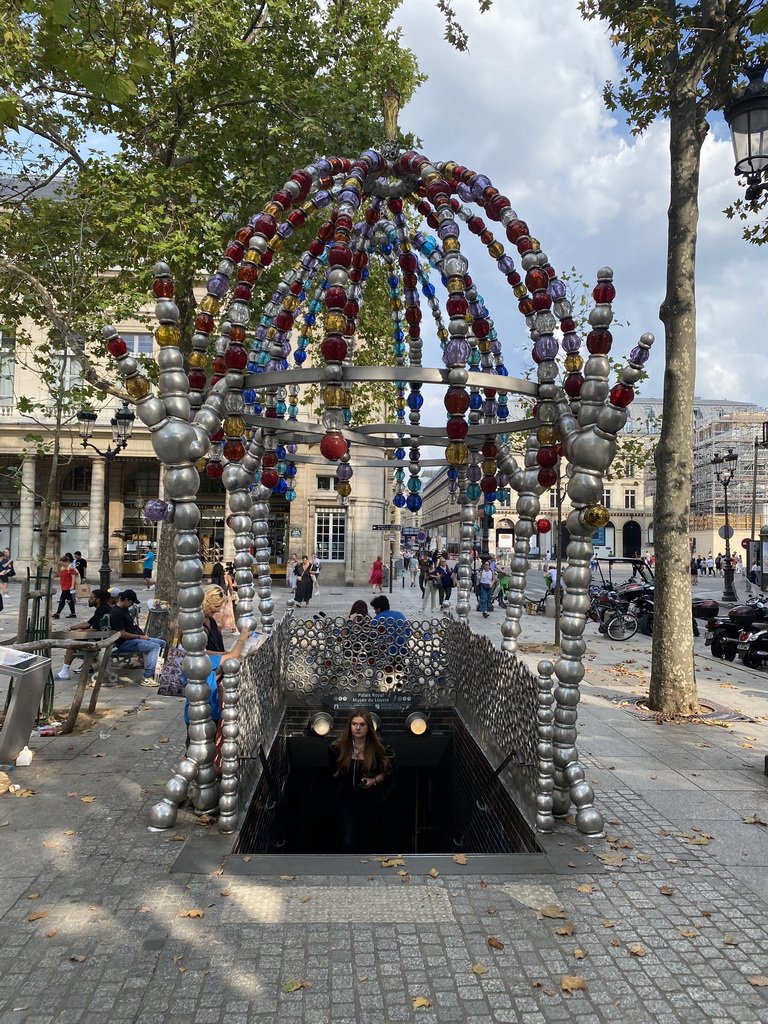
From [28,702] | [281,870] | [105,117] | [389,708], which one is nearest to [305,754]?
[389,708]

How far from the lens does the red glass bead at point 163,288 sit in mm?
4695

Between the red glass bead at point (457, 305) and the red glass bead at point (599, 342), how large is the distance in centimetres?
96

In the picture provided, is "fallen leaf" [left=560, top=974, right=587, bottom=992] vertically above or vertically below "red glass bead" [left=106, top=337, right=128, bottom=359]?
below

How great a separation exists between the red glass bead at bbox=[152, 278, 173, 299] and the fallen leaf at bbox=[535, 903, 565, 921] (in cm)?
461

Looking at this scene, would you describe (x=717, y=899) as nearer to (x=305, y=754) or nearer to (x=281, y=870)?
(x=281, y=870)

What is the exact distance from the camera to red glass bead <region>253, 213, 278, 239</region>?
5.61m

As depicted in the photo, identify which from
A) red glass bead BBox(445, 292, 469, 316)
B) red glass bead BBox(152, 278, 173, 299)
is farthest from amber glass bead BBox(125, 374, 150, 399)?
red glass bead BBox(445, 292, 469, 316)

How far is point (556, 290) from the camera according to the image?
561 centimetres

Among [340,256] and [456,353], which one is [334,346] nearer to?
[340,256]

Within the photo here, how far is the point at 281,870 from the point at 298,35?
14959 mm

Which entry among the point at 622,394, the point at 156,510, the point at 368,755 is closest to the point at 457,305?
the point at 622,394

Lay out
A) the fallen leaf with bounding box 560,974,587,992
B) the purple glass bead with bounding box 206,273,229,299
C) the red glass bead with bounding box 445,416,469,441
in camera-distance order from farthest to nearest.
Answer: the purple glass bead with bounding box 206,273,229,299
the red glass bead with bounding box 445,416,469,441
the fallen leaf with bounding box 560,974,587,992

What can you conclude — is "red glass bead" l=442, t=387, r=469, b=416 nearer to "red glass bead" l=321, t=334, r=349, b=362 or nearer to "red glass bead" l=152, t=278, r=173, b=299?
"red glass bead" l=321, t=334, r=349, b=362

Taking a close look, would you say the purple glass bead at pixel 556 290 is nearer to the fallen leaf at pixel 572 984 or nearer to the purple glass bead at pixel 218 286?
the purple glass bead at pixel 218 286
